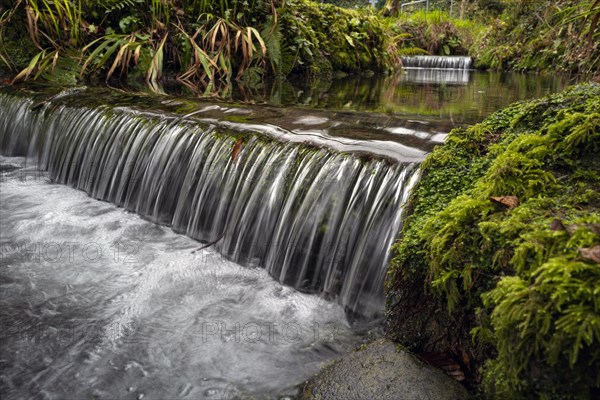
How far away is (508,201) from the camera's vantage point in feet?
6.03

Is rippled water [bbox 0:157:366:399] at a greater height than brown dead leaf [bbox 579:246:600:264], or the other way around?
brown dead leaf [bbox 579:246:600:264]

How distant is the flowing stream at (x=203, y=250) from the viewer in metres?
2.24

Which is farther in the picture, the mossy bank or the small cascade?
the small cascade

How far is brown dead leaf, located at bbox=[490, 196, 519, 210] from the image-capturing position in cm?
182

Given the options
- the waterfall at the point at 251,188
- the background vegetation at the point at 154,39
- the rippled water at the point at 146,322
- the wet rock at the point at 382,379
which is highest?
the background vegetation at the point at 154,39

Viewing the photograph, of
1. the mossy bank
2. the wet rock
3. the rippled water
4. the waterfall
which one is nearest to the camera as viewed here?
the mossy bank

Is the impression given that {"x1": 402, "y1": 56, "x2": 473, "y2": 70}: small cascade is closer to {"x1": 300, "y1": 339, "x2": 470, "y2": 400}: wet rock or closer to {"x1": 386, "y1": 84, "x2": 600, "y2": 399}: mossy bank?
{"x1": 386, "y1": 84, "x2": 600, "y2": 399}: mossy bank

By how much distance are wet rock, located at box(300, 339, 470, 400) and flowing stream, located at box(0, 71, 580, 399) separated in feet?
0.78

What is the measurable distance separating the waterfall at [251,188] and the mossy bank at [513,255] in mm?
493

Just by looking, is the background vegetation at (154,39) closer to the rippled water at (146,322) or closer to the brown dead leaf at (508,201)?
the rippled water at (146,322)

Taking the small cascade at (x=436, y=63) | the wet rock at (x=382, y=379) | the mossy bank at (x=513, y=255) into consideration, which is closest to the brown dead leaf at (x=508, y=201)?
the mossy bank at (x=513, y=255)

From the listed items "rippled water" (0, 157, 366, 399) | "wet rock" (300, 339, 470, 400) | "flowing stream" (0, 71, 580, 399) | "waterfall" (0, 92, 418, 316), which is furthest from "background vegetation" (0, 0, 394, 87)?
"wet rock" (300, 339, 470, 400)

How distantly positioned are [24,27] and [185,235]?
607 centimetres

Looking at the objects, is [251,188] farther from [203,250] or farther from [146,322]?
[146,322]
